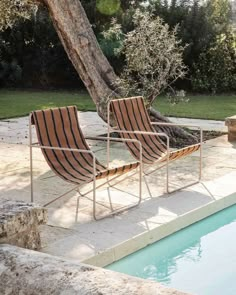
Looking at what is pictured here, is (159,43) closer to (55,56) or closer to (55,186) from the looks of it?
(55,186)

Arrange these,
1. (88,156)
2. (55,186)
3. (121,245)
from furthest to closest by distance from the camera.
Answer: (55,186) < (88,156) < (121,245)

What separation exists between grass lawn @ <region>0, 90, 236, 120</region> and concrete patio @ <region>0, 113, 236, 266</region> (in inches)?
179

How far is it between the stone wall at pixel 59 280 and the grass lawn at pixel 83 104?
9.94m

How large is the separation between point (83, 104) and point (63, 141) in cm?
969

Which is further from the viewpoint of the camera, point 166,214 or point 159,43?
point 159,43

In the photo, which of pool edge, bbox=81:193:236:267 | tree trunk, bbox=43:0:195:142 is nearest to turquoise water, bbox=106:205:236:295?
pool edge, bbox=81:193:236:267

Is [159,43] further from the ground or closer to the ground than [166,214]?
further from the ground

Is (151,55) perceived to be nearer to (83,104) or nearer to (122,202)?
(122,202)

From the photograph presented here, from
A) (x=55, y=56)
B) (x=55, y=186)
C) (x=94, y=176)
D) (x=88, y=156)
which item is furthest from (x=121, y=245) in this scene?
(x=55, y=56)

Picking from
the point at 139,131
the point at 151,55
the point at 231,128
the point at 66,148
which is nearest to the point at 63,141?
the point at 66,148

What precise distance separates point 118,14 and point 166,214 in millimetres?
14908

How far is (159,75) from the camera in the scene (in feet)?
30.3

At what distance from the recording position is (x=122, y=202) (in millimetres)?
5848

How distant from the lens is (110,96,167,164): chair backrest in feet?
21.5
